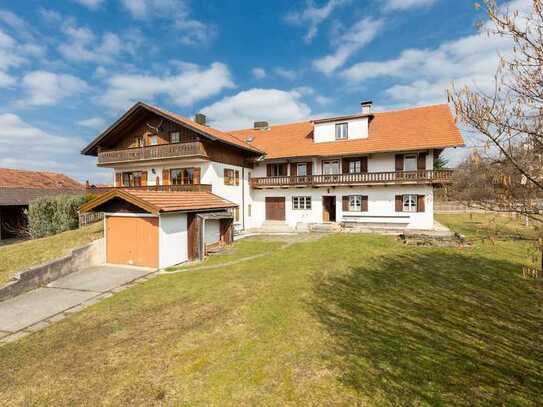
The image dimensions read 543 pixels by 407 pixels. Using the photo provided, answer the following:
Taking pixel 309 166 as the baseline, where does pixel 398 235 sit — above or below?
below

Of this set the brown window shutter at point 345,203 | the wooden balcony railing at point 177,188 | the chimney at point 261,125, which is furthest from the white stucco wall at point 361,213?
the chimney at point 261,125

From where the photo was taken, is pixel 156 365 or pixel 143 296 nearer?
pixel 156 365

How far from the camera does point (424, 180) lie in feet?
65.5

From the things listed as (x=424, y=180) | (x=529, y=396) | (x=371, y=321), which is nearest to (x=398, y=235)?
(x=424, y=180)

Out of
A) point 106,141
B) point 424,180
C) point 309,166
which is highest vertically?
point 106,141

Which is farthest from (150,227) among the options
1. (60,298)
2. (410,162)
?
(410,162)

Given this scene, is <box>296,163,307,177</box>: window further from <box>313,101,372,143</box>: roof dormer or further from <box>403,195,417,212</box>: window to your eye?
<box>403,195,417,212</box>: window

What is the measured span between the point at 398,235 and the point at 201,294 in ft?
45.6

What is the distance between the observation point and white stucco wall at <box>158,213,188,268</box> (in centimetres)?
1286

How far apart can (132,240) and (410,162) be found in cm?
1928

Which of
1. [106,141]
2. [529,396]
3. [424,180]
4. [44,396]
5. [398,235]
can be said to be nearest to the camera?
[529,396]

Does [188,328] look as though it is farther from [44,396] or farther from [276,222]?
[276,222]

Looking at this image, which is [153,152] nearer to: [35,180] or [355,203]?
[355,203]

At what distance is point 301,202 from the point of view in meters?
24.6
